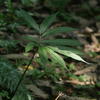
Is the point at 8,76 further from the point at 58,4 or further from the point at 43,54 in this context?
the point at 58,4

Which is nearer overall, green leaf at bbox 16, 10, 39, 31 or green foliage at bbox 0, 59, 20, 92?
green leaf at bbox 16, 10, 39, 31

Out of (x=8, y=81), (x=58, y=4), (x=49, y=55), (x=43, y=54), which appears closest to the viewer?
(x=43, y=54)

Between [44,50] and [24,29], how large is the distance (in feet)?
7.32

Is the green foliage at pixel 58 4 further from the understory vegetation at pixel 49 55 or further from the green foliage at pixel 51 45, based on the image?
the green foliage at pixel 51 45

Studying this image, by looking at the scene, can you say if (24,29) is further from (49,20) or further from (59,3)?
(49,20)

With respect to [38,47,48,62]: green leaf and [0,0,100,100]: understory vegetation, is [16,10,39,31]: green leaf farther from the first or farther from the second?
[38,47,48,62]: green leaf

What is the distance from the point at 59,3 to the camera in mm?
5367

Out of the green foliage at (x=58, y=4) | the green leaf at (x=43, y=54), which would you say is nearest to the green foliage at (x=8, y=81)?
the green leaf at (x=43, y=54)

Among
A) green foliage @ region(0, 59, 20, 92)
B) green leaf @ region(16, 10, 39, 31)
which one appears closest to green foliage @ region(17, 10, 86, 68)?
green leaf @ region(16, 10, 39, 31)

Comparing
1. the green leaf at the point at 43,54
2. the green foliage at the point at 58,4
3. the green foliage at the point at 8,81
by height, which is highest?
the green foliage at the point at 58,4

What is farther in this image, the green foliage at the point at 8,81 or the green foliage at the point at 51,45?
the green foliage at the point at 8,81

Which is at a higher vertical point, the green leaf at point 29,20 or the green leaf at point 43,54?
the green leaf at point 29,20

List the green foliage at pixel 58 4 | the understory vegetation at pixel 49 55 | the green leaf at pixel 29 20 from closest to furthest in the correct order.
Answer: the understory vegetation at pixel 49 55
the green leaf at pixel 29 20
the green foliage at pixel 58 4

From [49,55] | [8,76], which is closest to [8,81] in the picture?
[8,76]
